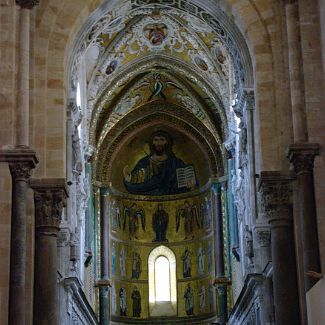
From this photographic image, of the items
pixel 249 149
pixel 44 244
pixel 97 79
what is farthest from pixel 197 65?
pixel 44 244

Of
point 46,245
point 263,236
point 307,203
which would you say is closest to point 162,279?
point 263,236

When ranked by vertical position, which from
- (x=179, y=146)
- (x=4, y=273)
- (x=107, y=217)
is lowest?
(x=4, y=273)

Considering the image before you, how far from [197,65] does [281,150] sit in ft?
43.9

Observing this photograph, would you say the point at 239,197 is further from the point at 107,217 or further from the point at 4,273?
the point at 4,273

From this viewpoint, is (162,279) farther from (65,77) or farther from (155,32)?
(65,77)

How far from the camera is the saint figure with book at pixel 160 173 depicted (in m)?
42.3

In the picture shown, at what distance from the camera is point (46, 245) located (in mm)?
22453

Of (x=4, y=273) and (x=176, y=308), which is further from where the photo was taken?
(x=176, y=308)

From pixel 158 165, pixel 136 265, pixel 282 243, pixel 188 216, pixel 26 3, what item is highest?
pixel 158 165

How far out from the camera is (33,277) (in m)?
22.2

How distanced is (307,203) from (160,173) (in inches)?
863

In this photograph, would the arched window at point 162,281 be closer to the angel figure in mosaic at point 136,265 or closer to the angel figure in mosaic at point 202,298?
the angel figure in mosaic at point 136,265

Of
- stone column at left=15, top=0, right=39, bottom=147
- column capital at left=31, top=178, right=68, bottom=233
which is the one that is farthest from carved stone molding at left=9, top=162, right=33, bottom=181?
column capital at left=31, top=178, right=68, bottom=233

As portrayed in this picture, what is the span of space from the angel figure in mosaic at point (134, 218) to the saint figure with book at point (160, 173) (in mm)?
691
